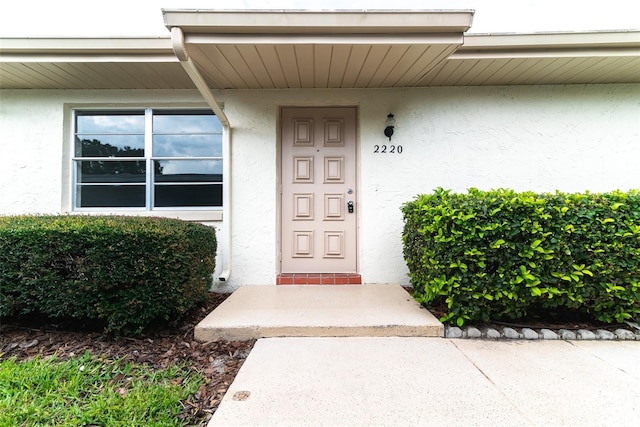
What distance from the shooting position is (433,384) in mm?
1739

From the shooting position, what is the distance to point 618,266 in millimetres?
2443

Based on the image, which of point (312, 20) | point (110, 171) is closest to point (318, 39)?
point (312, 20)

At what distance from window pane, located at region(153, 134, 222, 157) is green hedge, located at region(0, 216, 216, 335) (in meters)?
1.77

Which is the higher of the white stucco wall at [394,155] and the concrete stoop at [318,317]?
the white stucco wall at [394,155]

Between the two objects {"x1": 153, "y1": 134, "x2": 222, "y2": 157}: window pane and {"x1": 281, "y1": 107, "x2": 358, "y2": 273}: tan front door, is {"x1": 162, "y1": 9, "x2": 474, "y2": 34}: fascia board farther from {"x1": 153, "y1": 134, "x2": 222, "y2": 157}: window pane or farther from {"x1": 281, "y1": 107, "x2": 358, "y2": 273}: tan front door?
{"x1": 153, "y1": 134, "x2": 222, "y2": 157}: window pane

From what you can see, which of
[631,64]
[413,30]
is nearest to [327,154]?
[413,30]

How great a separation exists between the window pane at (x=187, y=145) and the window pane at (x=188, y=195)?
0.44 meters

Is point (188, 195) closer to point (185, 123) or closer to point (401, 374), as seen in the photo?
point (185, 123)

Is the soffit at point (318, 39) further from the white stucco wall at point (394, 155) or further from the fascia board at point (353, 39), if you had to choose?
the white stucco wall at point (394, 155)

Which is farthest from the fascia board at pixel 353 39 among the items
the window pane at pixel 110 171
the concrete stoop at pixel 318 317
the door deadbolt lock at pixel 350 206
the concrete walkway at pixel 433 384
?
the concrete walkway at pixel 433 384

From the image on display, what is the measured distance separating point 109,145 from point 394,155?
388cm

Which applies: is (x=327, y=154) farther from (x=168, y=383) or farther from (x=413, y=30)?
(x=168, y=383)

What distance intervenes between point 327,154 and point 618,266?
3106 mm

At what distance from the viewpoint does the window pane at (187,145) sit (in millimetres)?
3852
